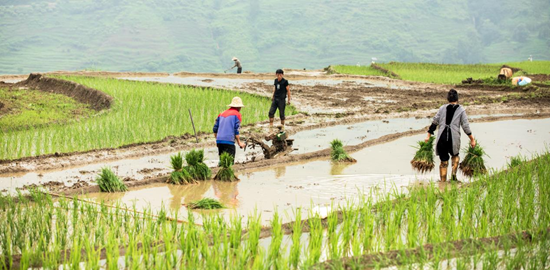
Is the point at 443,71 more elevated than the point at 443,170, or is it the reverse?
the point at 443,71

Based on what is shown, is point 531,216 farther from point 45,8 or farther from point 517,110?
point 45,8

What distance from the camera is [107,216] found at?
18.2 ft

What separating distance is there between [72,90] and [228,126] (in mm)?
12323

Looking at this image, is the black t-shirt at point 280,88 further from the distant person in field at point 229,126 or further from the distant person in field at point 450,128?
the distant person in field at point 450,128

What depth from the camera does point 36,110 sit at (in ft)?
48.0

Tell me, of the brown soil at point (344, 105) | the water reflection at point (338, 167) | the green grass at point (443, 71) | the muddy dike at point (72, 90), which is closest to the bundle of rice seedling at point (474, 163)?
the water reflection at point (338, 167)

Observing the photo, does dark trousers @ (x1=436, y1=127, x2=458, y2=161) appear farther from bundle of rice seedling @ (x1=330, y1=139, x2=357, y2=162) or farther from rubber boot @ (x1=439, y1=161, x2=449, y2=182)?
bundle of rice seedling @ (x1=330, y1=139, x2=357, y2=162)

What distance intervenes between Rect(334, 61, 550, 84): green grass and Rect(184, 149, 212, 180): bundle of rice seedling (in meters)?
17.9

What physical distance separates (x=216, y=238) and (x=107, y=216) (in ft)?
4.45

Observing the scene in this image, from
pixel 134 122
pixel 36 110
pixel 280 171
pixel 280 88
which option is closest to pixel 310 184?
pixel 280 171

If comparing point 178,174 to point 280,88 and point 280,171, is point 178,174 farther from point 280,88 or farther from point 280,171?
point 280,88

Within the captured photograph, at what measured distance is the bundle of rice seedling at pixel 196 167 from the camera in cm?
786

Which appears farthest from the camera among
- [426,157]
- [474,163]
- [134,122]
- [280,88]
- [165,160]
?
[134,122]

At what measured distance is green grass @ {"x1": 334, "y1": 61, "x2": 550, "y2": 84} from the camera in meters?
25.7
